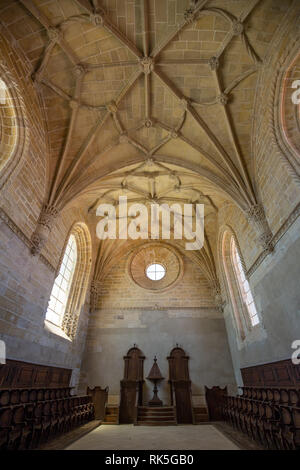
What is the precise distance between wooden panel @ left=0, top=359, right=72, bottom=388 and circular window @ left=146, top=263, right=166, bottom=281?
21.9 ft

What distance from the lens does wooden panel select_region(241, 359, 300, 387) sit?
6148mm

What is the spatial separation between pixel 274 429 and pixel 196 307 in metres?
7.98

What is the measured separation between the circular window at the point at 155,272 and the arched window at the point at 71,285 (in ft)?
12.5

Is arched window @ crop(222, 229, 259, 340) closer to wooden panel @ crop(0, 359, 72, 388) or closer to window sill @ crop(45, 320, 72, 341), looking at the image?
window sill @ crop(45, 320, 72, 341)

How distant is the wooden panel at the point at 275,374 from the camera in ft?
20.2

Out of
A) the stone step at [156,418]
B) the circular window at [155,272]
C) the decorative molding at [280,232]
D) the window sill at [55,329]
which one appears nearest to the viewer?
the decorative molding at [280,232]

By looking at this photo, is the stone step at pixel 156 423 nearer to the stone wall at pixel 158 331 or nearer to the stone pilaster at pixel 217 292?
the stone wall at pixel 158 331

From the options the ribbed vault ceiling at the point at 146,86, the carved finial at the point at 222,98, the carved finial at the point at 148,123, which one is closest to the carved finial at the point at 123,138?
the ribbed vault ceiling at the point at 146,86

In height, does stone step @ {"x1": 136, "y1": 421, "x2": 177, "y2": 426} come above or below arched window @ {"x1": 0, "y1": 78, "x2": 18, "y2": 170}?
below

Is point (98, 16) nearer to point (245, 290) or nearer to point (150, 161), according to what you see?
point (150, 161)

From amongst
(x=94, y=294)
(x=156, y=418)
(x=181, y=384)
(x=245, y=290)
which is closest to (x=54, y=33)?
(x=94, y=294)

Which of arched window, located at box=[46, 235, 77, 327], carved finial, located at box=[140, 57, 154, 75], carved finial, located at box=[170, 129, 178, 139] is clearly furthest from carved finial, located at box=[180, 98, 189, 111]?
arched window, located at box=[46, 235, 77, 327]

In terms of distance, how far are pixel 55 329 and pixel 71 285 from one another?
2.68m

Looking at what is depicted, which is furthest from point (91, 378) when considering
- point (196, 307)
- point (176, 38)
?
point (176, 38)
